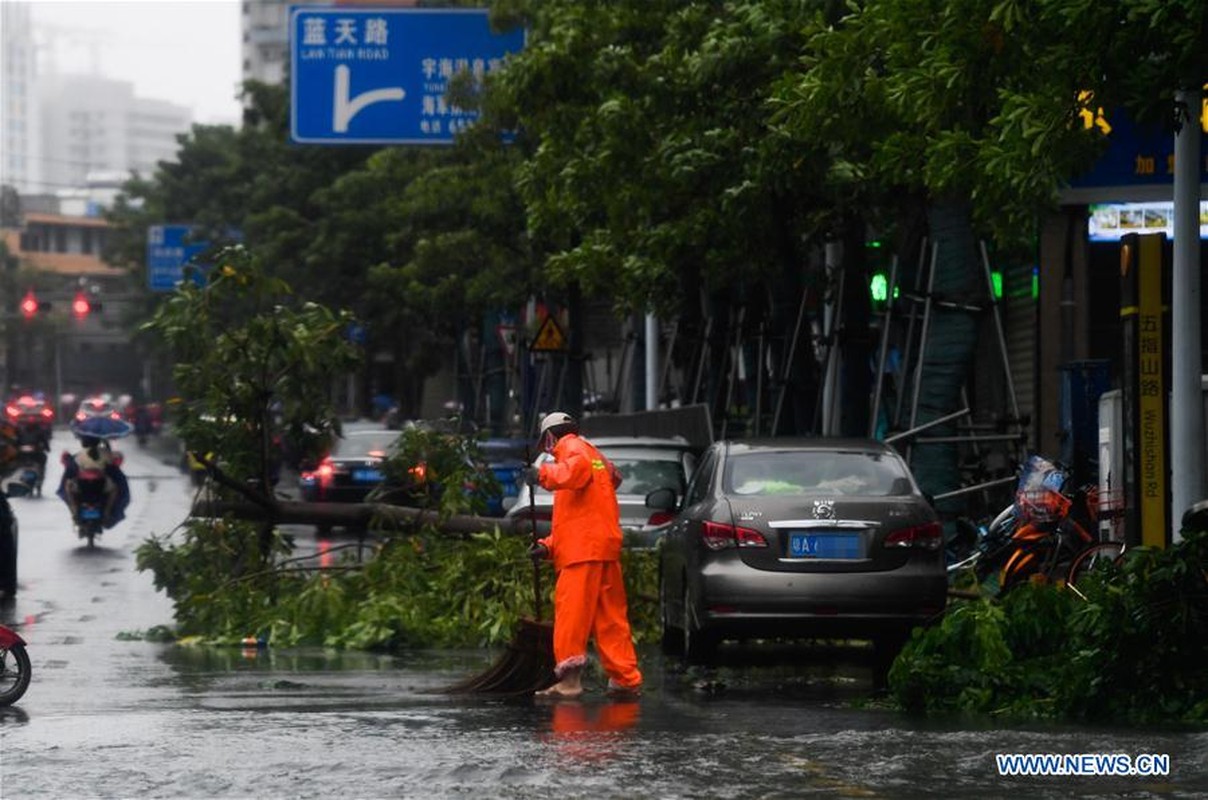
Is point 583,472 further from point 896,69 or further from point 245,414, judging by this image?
point 245,414

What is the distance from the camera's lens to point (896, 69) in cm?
1369

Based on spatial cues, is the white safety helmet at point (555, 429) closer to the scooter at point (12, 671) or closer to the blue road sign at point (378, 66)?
the scooter at point (12, 671)

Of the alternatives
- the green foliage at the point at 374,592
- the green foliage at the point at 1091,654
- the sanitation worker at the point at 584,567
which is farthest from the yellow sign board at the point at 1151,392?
the green foliage at the point at 374,592

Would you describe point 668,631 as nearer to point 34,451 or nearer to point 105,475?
point 105,475

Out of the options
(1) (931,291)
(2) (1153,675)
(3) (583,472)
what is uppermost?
(1) (931,291)

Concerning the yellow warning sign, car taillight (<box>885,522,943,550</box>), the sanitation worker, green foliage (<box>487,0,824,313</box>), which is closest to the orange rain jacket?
the sanitation worker

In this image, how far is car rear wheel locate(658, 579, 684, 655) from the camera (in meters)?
16.2

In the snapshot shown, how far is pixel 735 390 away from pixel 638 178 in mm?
12658

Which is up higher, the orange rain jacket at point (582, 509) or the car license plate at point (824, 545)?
the orange rain jacket at point (582, 509)

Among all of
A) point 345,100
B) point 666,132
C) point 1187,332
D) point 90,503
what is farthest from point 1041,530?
point 90,503

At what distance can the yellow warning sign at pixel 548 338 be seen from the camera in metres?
36.2

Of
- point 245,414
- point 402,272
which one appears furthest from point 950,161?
point 402,272

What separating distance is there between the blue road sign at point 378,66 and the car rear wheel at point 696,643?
13.5 meters

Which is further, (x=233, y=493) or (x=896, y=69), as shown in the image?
(x=233, y=493)
